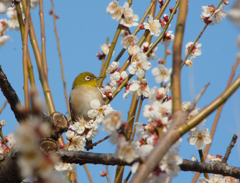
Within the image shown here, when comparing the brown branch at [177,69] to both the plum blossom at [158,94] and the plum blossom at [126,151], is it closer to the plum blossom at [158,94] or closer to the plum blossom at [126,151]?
the plum blossom at [126,151]

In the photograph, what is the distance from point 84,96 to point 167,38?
2.27m

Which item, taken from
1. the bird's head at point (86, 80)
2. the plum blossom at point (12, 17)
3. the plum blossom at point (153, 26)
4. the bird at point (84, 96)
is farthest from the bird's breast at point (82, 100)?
the plum blossom at point (153, 26)

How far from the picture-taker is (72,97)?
5.30 metres

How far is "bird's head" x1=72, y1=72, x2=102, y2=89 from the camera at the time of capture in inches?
218

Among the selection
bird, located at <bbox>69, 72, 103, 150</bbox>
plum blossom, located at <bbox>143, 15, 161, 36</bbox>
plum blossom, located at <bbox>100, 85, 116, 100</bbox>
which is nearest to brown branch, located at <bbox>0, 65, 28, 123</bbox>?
plum blossom, located at <bbox>100, 85, 116, 100</bbox>

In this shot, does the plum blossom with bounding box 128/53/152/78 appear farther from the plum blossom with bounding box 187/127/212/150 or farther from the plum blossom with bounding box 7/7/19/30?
the plum blossom with bounding box 7/7/19/30

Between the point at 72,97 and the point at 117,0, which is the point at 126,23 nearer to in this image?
the point at 117,0

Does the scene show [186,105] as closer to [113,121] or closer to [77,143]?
[77,143]

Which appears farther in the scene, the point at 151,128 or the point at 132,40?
the point at 132,40

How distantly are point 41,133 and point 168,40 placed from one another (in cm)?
253

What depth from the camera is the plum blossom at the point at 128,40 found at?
333 cm

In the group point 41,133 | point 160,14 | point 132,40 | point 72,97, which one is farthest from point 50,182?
point 72,97

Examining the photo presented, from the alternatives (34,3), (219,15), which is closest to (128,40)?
(219,15)

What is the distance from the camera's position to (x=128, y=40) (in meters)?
3.38
